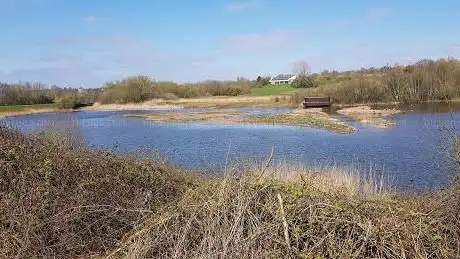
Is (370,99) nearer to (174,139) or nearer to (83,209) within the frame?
(174,139)

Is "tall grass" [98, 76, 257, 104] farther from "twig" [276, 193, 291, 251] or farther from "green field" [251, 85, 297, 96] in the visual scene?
"twig" [276, 193, 291, 251]

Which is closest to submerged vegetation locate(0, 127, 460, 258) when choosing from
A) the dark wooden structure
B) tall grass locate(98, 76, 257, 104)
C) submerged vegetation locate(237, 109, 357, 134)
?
submerged vegetation locate(237, 109, 357, 134)

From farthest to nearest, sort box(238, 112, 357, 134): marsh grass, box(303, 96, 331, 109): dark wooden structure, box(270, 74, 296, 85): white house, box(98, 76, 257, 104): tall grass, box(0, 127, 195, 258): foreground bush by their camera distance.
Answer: box(270, 74, 296, 85): white house → box(98, 76, 257, 104): tall grass → box(303, 96, 331, 109): dark wooden structure → box(238, 112, 357, 134): marsh grass → box(0, 127, 195, 258): foreground bush

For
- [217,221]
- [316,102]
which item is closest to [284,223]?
[217,221]

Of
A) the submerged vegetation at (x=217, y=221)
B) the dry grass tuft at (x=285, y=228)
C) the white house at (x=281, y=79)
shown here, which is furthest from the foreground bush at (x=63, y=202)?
the white house at (x=281, y=79)

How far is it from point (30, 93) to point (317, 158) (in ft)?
253

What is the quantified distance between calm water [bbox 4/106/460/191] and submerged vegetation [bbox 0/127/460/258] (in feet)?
17.2

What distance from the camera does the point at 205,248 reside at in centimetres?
467

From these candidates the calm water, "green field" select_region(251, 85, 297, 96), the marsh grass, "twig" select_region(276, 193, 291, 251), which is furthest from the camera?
"green field" select_region(251, 85, 297, 96)

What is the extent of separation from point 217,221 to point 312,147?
1909cm

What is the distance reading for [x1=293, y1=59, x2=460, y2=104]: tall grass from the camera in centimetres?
5384

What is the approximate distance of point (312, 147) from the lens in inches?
918

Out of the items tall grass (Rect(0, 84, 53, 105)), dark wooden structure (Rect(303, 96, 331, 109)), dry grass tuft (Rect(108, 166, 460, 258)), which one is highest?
tall grass (Rect(0, 84, 53, 105))

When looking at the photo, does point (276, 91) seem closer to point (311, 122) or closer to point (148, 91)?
point (148, 91)
